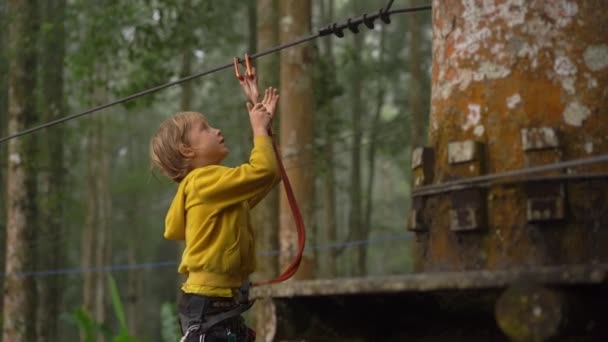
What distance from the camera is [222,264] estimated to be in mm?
3416

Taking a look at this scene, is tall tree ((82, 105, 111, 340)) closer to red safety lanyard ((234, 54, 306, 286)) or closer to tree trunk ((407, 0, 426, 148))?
tree trunk ((407, 0, 426, 148))

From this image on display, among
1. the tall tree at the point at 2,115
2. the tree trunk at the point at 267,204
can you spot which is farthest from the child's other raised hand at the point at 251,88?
the tall tree at the point at 2,115

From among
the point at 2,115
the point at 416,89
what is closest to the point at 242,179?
the point at 416,89

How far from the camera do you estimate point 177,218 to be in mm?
3576

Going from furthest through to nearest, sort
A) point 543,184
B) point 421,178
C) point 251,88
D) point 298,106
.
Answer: point 298,106
point 251,88
point 421,178
point 543,184

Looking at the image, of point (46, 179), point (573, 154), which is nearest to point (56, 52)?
point (46, 179)

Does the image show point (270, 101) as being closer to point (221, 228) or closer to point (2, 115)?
point (221, 228)

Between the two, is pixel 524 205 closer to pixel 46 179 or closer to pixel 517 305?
pixel 517 305

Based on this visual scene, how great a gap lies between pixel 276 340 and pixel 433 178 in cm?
66

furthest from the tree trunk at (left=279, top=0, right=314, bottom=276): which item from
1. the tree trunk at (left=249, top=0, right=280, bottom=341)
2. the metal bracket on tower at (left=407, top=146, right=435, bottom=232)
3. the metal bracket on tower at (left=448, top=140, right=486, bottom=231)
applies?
the metal bracket on tower at (left=448, top=140, right=486, bottom=231)

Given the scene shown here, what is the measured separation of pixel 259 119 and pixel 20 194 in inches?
299

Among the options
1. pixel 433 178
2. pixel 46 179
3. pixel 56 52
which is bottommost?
pixel 433 178

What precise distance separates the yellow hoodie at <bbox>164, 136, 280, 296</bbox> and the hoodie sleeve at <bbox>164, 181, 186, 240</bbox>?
0.03 metres

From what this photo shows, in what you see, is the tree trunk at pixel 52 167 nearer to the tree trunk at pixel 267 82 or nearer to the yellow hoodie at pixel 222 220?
the tree trunk at pixel 267 82
